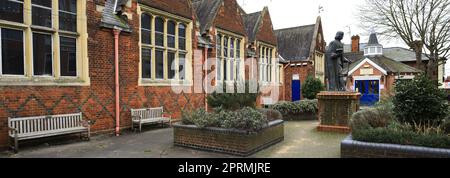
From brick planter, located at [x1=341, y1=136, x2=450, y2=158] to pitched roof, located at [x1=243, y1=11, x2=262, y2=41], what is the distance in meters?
13.0

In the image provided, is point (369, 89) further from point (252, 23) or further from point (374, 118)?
point (374, 118)

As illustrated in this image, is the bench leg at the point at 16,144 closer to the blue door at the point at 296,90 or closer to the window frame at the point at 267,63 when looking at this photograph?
the window frame at the point at 267,63

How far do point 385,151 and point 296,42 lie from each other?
19.9 metres

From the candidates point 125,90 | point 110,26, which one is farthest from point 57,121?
point 110,26

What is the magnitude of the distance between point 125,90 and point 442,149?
9.00 metres

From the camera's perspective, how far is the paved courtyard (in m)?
6.39

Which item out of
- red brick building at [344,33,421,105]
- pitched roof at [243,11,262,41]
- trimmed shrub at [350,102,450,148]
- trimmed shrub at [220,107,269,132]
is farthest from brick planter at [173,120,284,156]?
red brick building at [344,33,421,105]

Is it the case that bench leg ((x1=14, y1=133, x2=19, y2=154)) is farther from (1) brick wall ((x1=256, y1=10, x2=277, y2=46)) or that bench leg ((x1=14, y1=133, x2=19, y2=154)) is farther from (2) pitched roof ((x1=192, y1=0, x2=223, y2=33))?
(1) brick wall ((x1=256, y1=10, x2=277, y2=46))

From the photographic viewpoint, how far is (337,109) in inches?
373

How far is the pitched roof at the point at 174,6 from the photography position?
10758 millimetres

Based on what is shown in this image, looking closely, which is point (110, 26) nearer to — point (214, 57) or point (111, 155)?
point (111, 155)

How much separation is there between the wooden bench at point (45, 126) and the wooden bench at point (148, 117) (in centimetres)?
172

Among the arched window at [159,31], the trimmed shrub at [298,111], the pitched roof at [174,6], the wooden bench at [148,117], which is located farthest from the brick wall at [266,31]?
the wooden bench at [148,117]

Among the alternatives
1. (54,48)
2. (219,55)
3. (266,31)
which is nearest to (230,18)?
(219,55)
